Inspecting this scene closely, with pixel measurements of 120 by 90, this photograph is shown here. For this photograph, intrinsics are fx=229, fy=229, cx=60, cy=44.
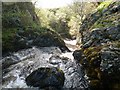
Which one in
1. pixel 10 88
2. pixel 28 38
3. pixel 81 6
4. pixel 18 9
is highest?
pixel 81 6

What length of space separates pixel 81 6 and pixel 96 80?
2659cm

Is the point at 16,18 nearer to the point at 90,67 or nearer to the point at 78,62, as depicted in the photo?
the point at 78,62

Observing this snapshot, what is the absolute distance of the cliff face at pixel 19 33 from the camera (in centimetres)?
2043

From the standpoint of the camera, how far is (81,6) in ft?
121

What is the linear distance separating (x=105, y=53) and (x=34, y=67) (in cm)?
601

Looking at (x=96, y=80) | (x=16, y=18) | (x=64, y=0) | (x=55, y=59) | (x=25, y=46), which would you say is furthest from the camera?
(x=64, y=0)

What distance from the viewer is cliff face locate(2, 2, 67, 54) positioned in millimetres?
20431

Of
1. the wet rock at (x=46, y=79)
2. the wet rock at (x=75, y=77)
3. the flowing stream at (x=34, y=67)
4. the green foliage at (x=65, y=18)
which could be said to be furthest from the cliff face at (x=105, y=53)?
the green foliage at (x=65, y=18)

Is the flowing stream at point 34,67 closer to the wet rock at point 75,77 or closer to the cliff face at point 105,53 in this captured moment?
the wet rock at point 75,77

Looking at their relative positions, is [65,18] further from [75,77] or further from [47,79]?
[47,79]

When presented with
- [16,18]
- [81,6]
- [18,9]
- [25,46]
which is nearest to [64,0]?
[81,6]

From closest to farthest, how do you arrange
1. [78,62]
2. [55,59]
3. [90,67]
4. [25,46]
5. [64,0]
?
[90,67], [78,62], [55,59], [25,46], [64,0]

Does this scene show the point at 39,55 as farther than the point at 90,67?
Yes

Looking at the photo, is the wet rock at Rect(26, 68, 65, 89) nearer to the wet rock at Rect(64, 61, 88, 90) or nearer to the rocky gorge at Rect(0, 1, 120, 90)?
the rocky gorge at Rect(0, 1, 120, 90)
